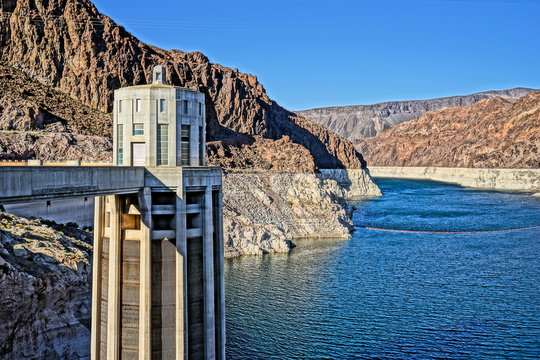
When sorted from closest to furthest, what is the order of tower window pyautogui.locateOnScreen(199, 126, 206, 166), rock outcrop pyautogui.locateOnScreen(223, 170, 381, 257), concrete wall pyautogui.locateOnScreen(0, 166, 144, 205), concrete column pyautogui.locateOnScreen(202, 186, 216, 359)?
concrete wall pyautogui.locateOnScreen(0, 166, 144, 205)
concrete column pyautogui.locateOnScreen(202, 186, 216, 359)
tower window pyautogui.locateOnScreen(199, 126, 206, 166)
rock outcrop pyautogui.locateOnScreen(223, 170, 381, 257)

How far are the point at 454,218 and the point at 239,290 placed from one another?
68793 mm

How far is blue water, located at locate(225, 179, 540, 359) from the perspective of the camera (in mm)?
34500

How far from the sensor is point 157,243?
651 inches

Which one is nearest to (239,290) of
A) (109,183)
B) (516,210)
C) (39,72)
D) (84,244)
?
(84,244)

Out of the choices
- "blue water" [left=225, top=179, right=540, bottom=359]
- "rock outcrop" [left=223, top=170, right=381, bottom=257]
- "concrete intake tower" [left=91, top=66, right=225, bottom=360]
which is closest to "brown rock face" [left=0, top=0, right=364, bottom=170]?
"rock outcrop" [left=223, top=170, right=381, bottom=257]

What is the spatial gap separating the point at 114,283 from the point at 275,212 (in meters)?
62.6

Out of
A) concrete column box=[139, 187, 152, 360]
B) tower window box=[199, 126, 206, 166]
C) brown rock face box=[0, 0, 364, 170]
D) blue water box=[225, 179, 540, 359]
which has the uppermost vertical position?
brown rock face box=[0, 0, 364, 170]

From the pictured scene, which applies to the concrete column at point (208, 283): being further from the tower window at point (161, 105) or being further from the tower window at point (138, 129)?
the tower window at point (161, 105)

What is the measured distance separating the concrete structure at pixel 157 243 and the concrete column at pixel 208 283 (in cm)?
3

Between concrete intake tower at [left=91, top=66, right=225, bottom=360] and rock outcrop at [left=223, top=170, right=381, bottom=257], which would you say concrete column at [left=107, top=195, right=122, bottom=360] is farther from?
rock outcrop at [left=223, top=170, right=381, bottom=257]

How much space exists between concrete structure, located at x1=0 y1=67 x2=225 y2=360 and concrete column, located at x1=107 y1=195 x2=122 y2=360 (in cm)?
3

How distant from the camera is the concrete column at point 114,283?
16438 millimetres

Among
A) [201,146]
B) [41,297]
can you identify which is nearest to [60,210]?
[41,297]

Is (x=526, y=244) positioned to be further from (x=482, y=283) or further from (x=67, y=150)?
(x=67, y=150)
